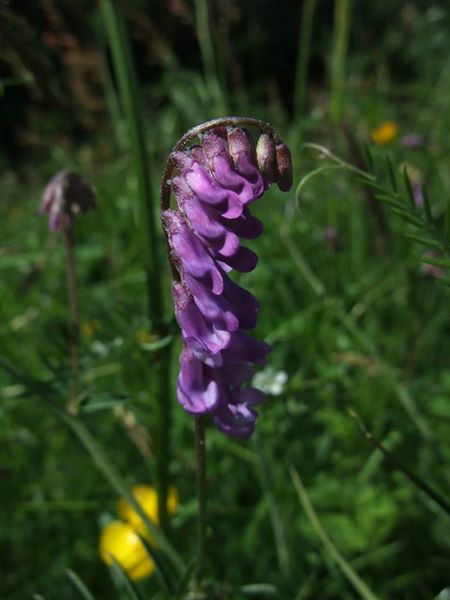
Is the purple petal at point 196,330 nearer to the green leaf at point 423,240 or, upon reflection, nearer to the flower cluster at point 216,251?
the flower cluster at point 216,251

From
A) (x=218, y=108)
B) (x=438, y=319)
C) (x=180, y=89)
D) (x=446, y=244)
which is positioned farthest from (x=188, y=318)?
(x=180, y=89)

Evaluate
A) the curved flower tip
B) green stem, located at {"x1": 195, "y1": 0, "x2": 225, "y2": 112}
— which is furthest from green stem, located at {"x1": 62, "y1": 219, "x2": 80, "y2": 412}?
green stem, located at {"x1": 195, "y1": 0, "x2": 225, "y2": 112}

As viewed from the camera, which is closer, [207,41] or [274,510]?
[274,510]

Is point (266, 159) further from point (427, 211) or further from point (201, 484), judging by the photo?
point (201, 484)

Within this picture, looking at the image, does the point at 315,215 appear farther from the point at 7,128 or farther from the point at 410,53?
the point at 7,128

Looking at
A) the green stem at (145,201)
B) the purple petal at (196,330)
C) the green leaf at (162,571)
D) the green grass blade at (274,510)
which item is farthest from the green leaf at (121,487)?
the purple petal at (196,330)

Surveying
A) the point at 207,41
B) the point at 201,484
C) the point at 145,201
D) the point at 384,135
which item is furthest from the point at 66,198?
the point at 384,135
